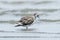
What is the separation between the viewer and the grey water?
31.6 feet

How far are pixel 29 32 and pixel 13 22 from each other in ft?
6.20

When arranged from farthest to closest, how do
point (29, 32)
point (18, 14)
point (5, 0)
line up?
point (5, 0) → point (18, 14) → point (29, 32)

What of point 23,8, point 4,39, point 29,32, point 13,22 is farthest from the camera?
point 23,8

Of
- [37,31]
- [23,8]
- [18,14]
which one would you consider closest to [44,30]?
[37,31]

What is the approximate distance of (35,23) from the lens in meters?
11.6

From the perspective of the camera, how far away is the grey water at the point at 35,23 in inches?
379

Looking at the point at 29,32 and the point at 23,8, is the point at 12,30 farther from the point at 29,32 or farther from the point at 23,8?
the point at 23,8

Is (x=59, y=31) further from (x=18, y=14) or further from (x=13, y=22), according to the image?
(x=18, y=14)

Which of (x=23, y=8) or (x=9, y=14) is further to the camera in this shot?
(x=23, y=8)

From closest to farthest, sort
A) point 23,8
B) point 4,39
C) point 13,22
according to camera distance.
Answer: point 4,39 → point 13,22 → point 23,8

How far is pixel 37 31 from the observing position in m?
10.3

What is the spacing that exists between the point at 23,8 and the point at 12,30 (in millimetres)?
5210

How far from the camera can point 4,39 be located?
9227mm

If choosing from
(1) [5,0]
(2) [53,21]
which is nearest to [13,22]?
(2) [53,21]
